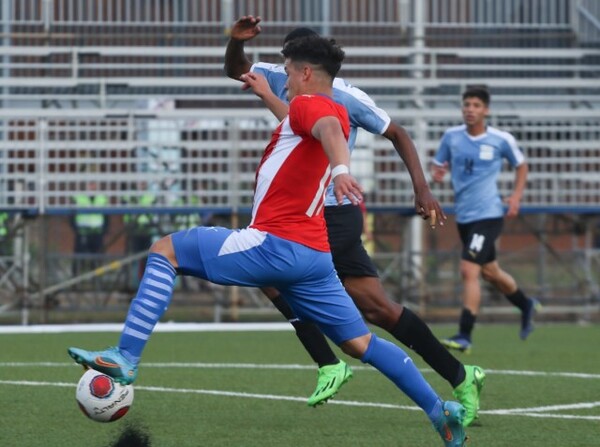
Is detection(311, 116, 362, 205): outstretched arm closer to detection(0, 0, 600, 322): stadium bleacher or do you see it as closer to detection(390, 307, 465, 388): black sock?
detection(390, 307, 465, 388): black sock

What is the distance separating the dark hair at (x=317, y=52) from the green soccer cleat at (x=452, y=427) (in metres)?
1.50

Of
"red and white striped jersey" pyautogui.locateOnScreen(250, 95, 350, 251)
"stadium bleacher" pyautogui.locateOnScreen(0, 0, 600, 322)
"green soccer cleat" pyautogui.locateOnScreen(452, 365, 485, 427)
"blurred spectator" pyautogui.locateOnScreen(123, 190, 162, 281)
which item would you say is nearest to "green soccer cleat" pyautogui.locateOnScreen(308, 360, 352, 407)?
"green soccer cleat" pyautogui.locateOnScreen(452, 365, 485, 427)

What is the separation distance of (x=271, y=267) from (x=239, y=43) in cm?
208

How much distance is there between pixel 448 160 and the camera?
40.8 feet

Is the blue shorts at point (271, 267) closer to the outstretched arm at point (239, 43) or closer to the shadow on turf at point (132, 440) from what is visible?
the shadow on turf at point (132, 440)

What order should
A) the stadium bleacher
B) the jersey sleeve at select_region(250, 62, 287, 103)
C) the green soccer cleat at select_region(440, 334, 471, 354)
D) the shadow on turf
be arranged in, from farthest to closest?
the stadium bleacher, the green soccer cleat at select_region(440, 334, 471, 354), the jersey sleeve at select_region(250, 62, 287, 103), the shadow on turf

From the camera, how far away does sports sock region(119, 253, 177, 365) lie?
221 inches

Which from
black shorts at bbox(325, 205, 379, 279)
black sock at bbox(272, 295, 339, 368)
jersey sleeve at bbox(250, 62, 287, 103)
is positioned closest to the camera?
black sock at bbox(272, 295, 339, 368)

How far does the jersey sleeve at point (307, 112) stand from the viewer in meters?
5.60

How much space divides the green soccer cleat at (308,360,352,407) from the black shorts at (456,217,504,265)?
16.0ft

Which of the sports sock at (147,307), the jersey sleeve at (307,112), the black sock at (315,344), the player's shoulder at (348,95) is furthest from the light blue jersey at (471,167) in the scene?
the sports sock at (147,307)

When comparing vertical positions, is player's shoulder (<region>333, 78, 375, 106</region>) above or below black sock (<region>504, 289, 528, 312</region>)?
above

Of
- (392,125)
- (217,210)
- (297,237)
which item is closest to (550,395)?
(392,125)

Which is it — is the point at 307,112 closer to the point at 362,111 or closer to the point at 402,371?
the point at 402,371
